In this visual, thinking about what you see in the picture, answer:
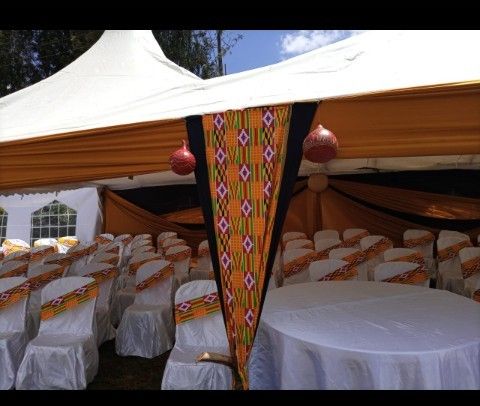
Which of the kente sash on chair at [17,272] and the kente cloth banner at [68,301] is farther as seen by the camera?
the kente sash on chair at [17,272]

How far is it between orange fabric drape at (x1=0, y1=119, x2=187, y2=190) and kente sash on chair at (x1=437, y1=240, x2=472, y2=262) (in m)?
3.91

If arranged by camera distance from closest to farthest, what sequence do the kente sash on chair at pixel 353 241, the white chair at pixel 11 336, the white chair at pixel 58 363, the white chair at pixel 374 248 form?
the white chair at pixel 58 363
the white chair at pixel 11 336
the white chair at pixel 374 248
the kente sash on chair at pixel 353 241

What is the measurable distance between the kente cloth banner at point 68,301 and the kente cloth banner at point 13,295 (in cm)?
29

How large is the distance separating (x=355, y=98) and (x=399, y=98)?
28cm

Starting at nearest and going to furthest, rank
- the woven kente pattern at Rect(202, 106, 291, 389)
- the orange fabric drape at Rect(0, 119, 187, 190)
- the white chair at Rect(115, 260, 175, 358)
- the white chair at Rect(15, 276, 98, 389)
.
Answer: the woven kente pattern at Rect(202, 106, 291, 389)
the orange fabric drape at Rect(0, 119, 187, 190)
the white chair at Rect(15, 276, 98, 389)
the white chair at Rect(115, 260, 175, 358)

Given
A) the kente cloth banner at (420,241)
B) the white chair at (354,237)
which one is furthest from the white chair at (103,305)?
the kente cloth banner at (420,241)

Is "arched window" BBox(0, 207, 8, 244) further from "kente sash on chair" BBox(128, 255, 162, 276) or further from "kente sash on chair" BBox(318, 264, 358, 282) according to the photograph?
"kente sash on chair" BBox(318, 264, 358, 282)

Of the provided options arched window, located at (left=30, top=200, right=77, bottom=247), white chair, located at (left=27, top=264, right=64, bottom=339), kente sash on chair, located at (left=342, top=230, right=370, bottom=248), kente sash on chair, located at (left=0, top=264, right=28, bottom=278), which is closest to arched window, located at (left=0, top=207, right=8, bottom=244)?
arched window, located at (left=30, top=200, right=77, bottom=247)

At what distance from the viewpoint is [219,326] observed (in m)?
3.39

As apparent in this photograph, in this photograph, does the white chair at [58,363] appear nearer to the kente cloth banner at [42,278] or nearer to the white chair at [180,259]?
the kente cloth banner at [42,278]

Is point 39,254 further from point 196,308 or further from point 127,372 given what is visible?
point 196,308

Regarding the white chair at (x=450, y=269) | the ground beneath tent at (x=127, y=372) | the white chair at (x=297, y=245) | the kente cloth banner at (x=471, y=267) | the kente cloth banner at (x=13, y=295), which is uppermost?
the kente cloth banner at (x=13, y=295)

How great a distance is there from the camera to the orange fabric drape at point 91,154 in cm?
320

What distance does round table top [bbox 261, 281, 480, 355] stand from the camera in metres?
2.35
